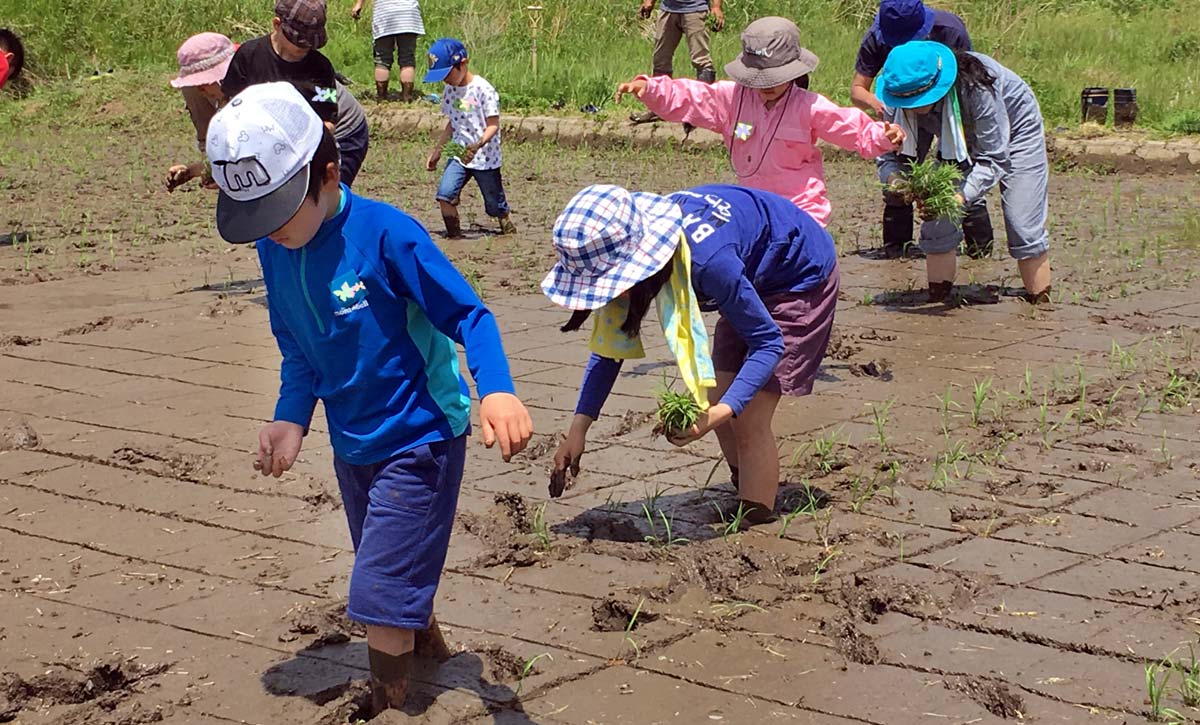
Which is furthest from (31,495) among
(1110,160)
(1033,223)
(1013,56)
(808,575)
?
(1013,56)

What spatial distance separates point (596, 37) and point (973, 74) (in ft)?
42.4

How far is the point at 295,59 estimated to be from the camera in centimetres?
752

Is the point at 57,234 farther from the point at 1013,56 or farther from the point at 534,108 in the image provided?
the point at 1013,56

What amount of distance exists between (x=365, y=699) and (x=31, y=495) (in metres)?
2.22

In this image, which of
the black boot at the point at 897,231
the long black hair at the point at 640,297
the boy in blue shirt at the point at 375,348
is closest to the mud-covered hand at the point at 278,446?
the boy in blue shirt at the point at 375,348

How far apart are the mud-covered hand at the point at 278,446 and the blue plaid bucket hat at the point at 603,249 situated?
0.78m

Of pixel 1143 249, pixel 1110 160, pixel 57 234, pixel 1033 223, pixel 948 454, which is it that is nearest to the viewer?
pixel 948 454

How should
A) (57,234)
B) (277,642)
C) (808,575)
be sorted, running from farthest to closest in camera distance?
(57,234) < (808,575) < (277,642)

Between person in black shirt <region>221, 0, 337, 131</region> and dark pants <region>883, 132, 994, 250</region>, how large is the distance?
11.9 feet

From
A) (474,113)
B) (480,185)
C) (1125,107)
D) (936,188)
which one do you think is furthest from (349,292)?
(1125,107)

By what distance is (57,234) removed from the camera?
11070mm

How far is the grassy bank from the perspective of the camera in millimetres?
16547

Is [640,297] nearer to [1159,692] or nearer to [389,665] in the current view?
[389,665]

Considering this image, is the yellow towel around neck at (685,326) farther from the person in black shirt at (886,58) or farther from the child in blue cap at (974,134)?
the person in black shirt at (886,58)
